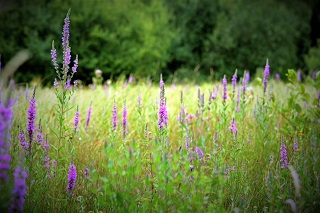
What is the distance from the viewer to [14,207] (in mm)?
1749

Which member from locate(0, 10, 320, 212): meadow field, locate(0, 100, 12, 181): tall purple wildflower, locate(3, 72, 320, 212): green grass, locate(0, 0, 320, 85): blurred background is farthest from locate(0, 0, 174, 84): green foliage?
locate(0, 100, 12, 181): tall purple wildflower

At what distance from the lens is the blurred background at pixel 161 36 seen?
10.8 metres

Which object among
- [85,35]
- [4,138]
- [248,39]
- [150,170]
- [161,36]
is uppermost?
[248,39]

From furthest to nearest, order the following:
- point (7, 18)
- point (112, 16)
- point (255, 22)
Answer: point (255, 22) < point (112, 16) < point (7, 18)

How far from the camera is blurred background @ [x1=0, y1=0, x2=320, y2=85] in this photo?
35.5 feet

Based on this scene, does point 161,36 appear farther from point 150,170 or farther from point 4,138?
point 4,138

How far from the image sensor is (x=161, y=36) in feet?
46.1

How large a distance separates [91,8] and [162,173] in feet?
32.8

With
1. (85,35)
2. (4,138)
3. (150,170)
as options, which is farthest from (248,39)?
(4,138)

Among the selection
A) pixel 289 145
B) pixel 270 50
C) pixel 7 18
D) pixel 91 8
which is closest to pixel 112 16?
pixel 91 8

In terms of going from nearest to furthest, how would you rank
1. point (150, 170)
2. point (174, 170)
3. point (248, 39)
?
point (174, 170) < point (150, 170) < point (248, 39)

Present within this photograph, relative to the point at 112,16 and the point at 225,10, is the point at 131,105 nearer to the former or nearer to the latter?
the point at 112,16

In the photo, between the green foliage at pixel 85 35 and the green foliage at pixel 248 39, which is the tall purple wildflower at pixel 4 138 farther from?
the green foliage at pixel 248 39

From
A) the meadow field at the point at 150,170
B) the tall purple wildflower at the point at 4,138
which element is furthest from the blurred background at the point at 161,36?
the tall purple wildflower at the point at 4,138
